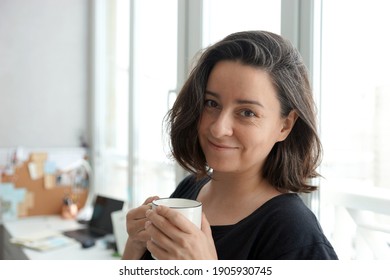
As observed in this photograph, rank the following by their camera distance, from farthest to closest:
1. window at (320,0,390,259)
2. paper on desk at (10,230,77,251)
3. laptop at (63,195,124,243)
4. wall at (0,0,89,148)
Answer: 1. wall at (0,0,89,148)
2. laptop at (63,195,124,243)
3. paper on desk at (10,230,77,251)
4. window at (320,0,390,259)

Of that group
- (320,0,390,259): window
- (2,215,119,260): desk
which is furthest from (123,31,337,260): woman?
(2,215,119,260): desk

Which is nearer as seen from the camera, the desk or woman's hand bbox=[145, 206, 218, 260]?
woman's hand bbox=[145, 206, 218, 260]

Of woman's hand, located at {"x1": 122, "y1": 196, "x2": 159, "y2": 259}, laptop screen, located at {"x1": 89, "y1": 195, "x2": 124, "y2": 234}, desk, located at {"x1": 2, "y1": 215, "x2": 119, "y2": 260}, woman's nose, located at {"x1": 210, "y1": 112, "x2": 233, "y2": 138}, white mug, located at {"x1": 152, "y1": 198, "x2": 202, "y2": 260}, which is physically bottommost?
desk, located at {"x1": 2, "y1": 215, "x2": 119, "y2": 260}

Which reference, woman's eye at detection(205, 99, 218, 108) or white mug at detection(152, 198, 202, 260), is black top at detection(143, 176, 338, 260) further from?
woman's eye at detection(205, 99, 218, 108)

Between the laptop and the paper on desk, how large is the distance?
0.07 m

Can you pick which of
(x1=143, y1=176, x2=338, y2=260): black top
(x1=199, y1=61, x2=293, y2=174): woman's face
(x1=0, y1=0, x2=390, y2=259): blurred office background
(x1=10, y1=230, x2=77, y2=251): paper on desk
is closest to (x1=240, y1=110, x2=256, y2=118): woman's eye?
(x1=199, y1=61, x2=293, y2=174): woman's face

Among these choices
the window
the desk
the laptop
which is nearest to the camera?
the window

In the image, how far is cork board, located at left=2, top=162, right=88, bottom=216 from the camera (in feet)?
8.06

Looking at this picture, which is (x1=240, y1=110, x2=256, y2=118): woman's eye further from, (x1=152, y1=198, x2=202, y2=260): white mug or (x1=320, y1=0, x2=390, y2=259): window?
(x1=320, y1=0, x2=390, y2=259): window

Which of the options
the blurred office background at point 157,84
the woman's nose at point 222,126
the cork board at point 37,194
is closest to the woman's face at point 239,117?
the woman's nose at point 222,126

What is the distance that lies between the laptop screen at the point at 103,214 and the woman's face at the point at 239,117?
1449mm

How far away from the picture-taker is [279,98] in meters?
0.73

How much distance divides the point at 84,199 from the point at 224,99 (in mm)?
2177

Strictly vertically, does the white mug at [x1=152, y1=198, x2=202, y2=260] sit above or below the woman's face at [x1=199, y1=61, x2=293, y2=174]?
below
